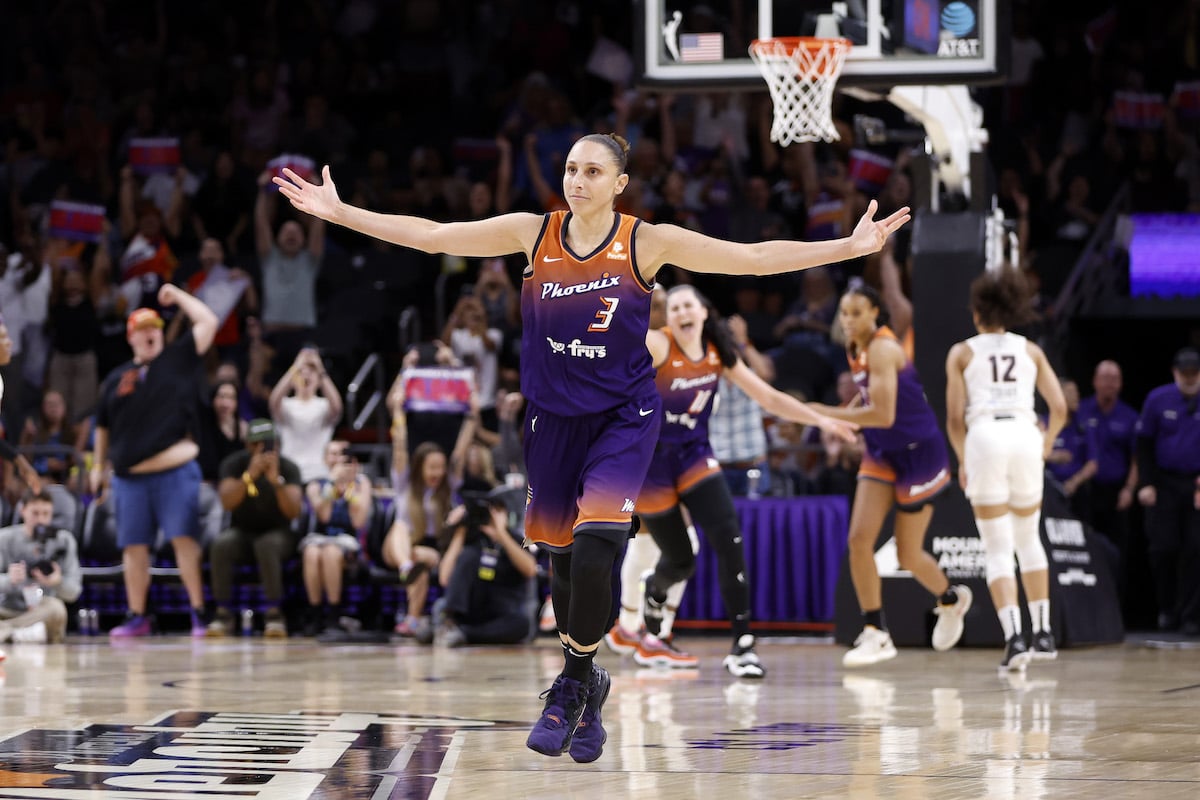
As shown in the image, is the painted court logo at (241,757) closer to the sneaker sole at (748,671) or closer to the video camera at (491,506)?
the sneaker sole at (748,671)

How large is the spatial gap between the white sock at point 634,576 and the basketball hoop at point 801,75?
2.74 meters

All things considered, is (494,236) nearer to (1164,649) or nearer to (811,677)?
(811,677)

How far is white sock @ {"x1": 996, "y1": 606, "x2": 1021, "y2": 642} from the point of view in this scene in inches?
389

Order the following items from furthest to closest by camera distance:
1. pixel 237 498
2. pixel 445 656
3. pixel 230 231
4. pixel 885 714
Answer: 1. pixel 230 231
2. pixel 237 498
3. pixel 445 656
4. pixel 885 714

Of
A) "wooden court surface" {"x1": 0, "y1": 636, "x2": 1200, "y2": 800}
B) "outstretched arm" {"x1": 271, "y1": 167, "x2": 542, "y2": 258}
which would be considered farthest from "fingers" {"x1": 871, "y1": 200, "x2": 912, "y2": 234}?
"wooden court surface" {"x1": 0, "y1": 636, "x2": 1200, "y2": 800}

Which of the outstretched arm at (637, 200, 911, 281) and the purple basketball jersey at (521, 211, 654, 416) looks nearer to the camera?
the outstretched arm at (637, 200, 911, 281)

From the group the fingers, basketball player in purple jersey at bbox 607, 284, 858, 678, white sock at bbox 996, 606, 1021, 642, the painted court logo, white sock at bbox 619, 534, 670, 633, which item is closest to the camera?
the painted court logo

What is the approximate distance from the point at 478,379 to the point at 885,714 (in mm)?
8783

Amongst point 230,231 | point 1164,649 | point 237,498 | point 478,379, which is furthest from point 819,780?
point 230,231

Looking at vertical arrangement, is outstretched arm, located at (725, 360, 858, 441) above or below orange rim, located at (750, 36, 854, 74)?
below

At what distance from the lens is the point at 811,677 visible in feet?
31.6

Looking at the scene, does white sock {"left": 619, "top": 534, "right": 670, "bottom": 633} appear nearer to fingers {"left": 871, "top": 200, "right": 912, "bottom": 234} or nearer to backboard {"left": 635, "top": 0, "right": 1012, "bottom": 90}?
backboard {"left": 635, "top": 0, "right": 1012, "bottom": 90}

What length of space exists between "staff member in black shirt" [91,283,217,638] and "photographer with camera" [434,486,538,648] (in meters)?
2.24

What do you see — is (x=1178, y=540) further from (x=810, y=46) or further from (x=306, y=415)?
(x=306, y=415)
